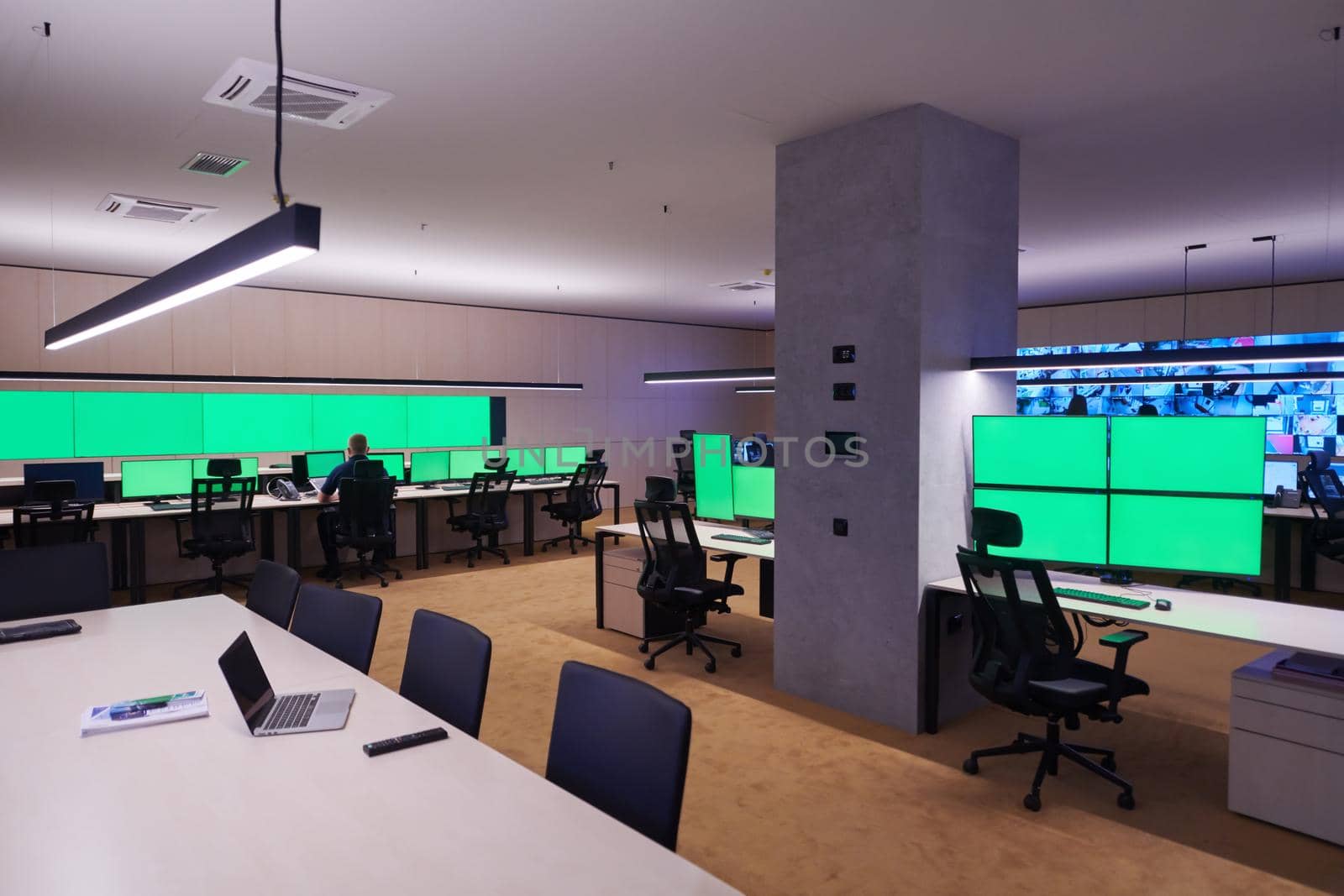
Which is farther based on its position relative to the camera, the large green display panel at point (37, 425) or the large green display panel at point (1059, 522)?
the large green display panel at point (37, 425)

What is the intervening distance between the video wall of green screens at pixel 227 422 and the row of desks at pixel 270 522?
185 cm

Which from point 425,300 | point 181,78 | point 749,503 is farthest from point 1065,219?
point 425,300

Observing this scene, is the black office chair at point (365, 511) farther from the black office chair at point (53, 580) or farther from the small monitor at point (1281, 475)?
the small monitor at point (1281, 475)

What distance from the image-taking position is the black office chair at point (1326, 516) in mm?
6680

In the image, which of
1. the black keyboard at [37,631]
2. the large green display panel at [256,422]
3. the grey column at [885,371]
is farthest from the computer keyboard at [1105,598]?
the large green display panel at [256,422]

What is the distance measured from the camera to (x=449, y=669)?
2.58 meters

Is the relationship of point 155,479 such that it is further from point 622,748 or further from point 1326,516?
point 1326,516

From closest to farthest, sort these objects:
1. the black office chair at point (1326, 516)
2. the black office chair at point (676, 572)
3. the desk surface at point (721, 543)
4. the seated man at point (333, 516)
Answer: the black office chair at point (676, 572), the desk surface at point (721, 543), the black office chair at point (1326, 516), the seated man at point (333, 516)

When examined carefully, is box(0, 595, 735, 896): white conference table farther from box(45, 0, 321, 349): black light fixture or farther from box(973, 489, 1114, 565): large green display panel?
box(973, 489, 1114, 565): large green display panel

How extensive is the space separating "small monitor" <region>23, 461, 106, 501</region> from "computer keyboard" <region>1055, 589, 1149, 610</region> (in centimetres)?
772

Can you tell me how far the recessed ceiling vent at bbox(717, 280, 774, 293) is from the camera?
A: 9.51 metres

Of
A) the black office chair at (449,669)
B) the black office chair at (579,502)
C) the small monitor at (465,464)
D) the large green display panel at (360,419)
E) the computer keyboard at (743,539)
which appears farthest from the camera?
the large green display panel at (360,419)

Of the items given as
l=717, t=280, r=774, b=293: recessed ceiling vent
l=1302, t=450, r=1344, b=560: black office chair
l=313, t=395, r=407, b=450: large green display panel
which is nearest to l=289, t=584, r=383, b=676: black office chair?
l=717, t=280, r=774, b=293: recessed ceiling vent

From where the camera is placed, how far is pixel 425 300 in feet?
36.2
